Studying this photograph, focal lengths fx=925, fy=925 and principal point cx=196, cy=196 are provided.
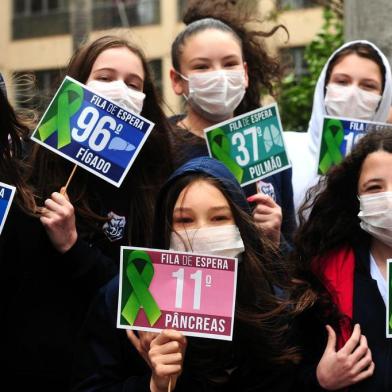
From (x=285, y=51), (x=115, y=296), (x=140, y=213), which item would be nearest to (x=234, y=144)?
(x=140, y=213)

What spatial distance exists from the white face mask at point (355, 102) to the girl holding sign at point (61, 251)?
3.54ft

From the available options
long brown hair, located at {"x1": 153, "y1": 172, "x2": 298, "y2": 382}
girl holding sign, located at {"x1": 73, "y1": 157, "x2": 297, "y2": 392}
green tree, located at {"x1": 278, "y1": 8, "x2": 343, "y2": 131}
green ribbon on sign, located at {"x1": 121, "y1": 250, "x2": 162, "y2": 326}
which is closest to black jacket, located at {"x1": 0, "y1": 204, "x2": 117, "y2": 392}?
girl holding sign, located at {"x1": 73, "y1": 157, "x2": 297, "y2": 392}

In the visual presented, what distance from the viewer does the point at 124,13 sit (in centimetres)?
2611

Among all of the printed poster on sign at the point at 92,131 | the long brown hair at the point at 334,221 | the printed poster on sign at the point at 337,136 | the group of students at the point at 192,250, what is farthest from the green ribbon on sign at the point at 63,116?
the printed poster on sign at the point at 337,136

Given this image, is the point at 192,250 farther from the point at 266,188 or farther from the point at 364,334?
the point at 266,188

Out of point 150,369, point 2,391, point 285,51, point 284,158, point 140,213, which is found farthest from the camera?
point 285,51

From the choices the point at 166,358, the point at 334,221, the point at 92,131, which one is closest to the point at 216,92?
the point at 92,131

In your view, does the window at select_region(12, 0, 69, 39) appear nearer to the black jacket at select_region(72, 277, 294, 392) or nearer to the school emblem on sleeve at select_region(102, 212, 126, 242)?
the school emblem on sleeve at select_region(102, 212, 126, 242)

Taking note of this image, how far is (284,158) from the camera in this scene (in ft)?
13.6

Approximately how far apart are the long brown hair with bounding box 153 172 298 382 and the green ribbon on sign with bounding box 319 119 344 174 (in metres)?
0.98

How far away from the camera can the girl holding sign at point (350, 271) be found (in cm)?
310

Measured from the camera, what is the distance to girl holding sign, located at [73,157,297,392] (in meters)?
3.03

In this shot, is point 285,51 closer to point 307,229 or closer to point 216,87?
point 216,87

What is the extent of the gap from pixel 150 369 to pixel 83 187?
3.77 ft
